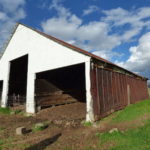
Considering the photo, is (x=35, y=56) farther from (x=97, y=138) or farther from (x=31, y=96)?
(x=97, y=138)

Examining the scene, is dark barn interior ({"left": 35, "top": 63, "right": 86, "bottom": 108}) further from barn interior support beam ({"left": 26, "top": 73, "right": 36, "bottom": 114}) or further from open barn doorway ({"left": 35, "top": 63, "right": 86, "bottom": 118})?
barn interior support beam ({"left": 26, "top": 73, "right": 36, "bottom": 114})

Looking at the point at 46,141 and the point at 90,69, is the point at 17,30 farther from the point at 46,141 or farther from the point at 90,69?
the point at 46,141

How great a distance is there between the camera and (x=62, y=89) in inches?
656

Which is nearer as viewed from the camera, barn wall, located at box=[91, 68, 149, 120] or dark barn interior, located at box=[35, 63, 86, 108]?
barn wall, located at box=[91, 68, 149, 120]

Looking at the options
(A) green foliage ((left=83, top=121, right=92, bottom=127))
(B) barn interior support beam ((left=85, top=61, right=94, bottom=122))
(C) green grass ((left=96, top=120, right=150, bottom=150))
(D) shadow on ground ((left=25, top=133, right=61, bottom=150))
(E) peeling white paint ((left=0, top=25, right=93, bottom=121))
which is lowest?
(D) shadow on ground ((left=25, top=133, right=61, bottom=150))

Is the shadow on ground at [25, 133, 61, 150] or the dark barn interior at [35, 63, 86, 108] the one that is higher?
the dark barn interior at [35, 63, 86, 108]

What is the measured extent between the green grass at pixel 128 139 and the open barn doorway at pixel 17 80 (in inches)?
512

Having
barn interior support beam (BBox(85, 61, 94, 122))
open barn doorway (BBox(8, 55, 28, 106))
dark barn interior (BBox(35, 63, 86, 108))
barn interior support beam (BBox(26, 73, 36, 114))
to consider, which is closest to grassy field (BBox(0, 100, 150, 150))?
barn interior support beam (BBox(85, 61, 94, 122))

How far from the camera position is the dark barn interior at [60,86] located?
46.1 feet

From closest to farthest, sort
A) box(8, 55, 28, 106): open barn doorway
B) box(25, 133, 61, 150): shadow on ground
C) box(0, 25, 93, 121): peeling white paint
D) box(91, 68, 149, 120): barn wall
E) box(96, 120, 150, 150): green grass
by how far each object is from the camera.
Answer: box(96, 120, 150, 150): green grass < box(25, 133, 61, 150): shadow on ground < box(91, 68, 149, 120): barn wall < box(0, 25, 93, 121): peeling white paint < box(8, 55, 28, 106): open barn doorway

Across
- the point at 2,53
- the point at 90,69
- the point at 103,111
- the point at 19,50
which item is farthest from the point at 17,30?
the point at 103,111

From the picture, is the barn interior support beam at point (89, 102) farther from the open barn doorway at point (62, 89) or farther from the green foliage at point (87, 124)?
the open barn doorway at point (62, 89)

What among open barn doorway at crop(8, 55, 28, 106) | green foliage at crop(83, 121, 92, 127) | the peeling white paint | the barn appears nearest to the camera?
green foliage at crop(83, 121, 92, 127)

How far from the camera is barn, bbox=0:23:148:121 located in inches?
373
